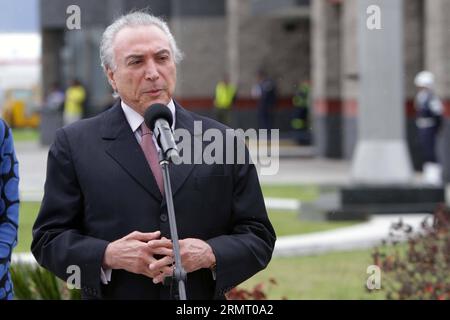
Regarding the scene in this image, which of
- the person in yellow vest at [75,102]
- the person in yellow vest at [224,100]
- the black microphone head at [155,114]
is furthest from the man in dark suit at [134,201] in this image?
the person in yellow vest at [75,102]

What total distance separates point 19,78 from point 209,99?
2619cm

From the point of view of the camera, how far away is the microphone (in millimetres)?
3588

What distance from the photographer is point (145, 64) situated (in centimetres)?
401

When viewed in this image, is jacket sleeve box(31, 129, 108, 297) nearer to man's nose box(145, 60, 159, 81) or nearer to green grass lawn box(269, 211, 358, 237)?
man's nose box(145, 60, 159, 81)

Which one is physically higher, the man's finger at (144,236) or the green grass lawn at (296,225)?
the man's finger at (144,236)

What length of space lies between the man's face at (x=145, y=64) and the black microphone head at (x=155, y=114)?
8.0 inches

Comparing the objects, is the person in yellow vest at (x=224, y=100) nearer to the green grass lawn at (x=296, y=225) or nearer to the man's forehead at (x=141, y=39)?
the green grass lawn at (x=296, y=225)

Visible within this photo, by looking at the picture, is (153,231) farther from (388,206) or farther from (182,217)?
(388,206)

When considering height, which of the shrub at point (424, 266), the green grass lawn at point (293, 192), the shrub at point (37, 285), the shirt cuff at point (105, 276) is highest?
the shirt cuff at point (105, 276)

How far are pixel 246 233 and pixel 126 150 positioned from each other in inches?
20.4

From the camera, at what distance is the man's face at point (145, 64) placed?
3994mm

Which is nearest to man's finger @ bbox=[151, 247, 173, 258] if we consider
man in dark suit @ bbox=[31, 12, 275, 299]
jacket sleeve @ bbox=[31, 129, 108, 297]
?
man in dark suit @ bbox=[31, 12, 275, 299]
